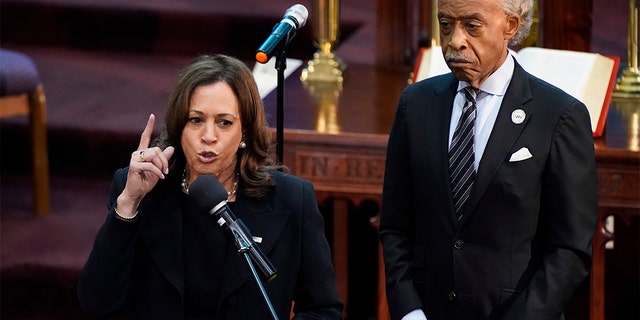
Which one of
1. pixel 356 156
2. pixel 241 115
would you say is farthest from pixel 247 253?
pixel 356 156

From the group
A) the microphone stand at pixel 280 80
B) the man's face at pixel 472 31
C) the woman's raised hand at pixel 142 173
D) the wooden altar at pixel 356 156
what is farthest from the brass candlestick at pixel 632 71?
the woman's raised hand at pixel 142 173

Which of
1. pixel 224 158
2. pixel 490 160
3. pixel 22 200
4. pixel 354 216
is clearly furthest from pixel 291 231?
pixel 22 200

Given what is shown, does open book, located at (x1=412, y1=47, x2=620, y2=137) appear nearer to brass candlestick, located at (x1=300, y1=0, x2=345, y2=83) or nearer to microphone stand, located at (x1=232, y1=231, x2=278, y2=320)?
brass candlestick, located at (x1=300, y1=0, x2=345, y2=83)

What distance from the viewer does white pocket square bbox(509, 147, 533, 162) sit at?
266cm

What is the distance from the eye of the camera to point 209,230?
2.66 metres

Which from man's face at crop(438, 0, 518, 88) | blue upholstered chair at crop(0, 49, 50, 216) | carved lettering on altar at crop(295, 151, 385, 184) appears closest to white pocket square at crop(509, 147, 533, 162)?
man's face at crop(438, 0, 518, 88)

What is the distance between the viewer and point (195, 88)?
2.62 metres

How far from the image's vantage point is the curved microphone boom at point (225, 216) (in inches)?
87.8

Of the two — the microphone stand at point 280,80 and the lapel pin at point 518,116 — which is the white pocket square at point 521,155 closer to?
the lapel pin at point 518,116

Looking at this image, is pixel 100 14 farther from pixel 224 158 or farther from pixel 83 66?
pixel 224 158

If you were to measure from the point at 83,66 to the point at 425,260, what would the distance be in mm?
3511

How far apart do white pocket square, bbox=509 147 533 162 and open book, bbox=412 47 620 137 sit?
107 centimetres

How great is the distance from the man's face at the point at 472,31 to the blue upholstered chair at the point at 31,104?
2.73 metres

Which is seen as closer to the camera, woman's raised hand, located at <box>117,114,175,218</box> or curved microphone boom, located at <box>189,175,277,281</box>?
curved microphone boom, located at <box>189,175,277,281</box>
